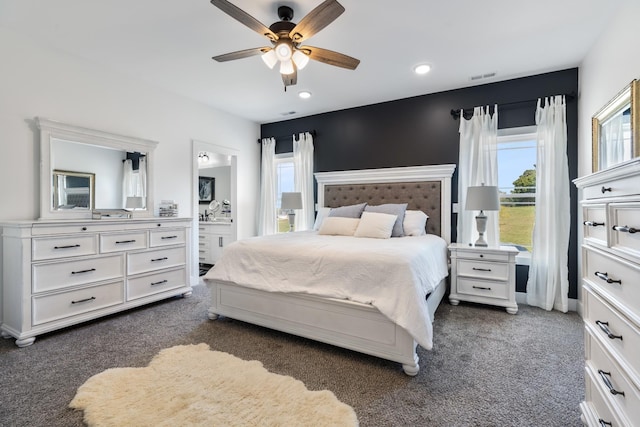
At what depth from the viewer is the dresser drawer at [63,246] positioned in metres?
2.47

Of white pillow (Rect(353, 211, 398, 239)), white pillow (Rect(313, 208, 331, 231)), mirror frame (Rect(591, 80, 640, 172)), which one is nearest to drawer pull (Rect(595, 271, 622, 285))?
mirror frame (Rect(591, 80, 640, 172))

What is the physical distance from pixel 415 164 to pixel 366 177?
2.32ft

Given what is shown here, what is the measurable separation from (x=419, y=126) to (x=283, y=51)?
2440 millimetres

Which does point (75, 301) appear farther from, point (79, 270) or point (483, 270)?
point (483, 270)

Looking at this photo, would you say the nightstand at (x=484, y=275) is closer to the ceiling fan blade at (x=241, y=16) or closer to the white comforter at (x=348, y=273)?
the white comforter at (x=348, y=273)

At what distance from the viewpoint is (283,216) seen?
526 centimetres

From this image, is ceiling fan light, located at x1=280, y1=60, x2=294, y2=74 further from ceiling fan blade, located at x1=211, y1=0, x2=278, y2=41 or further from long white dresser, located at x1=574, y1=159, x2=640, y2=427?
long white dresser, located at x1=574, y1=159, x2=640, y2=427

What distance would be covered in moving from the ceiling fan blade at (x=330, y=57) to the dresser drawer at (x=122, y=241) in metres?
2.57

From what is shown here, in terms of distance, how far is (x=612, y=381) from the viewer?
3.83ft

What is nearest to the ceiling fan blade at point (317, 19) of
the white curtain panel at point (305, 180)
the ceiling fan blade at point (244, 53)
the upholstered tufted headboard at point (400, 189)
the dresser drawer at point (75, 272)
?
the ceiling fan blade at point (244, 53)

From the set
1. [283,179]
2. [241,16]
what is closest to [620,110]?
[241,16]

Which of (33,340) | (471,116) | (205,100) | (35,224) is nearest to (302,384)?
(33,340)

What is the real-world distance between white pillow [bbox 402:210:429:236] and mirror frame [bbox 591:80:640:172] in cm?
165

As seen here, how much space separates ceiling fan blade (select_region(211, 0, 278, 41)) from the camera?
5.84 ft
